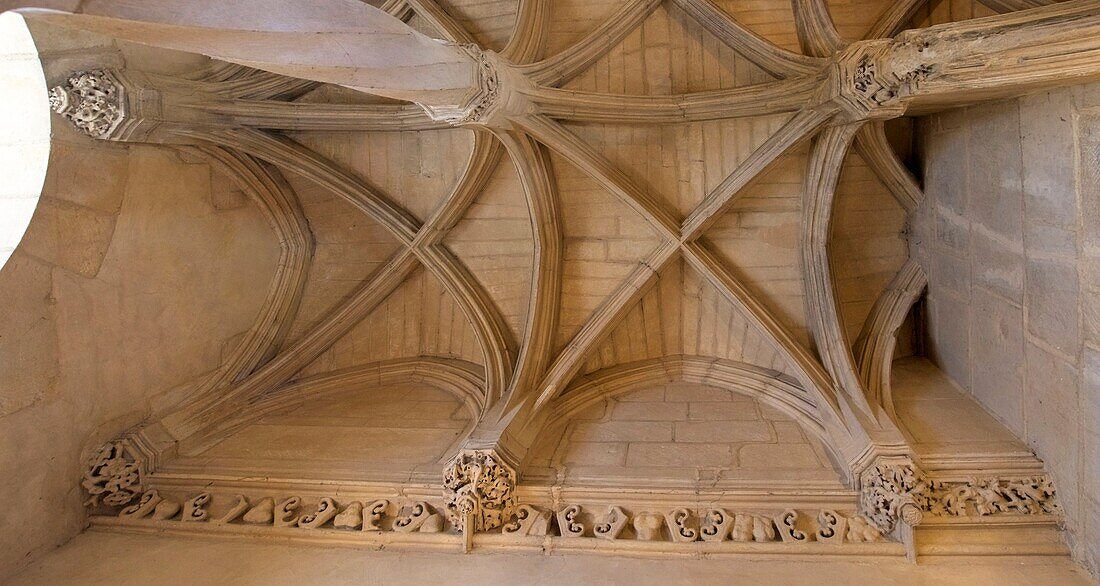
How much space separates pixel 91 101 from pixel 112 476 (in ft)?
10.5

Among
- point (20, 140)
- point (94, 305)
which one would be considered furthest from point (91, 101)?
point (94, 305)

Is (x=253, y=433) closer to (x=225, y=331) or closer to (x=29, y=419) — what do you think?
(x=225, y=331)

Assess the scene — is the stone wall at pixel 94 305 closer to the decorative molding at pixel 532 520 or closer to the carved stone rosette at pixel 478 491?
the decorative molding at pixel 532 520

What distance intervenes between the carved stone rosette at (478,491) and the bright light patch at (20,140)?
3.87 meters

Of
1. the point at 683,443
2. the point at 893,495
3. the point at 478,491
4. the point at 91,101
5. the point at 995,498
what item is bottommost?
the point at 478,491

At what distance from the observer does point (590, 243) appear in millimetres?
6680

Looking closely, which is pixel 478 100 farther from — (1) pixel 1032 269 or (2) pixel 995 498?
(2) pixel 995 498

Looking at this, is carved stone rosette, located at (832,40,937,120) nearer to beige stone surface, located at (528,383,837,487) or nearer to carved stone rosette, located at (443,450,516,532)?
beige stone surface, located at (528,383,837,487)

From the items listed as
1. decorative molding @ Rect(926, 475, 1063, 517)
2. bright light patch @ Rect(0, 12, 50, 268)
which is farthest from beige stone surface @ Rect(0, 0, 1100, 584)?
bright light patch @ Rect(0, 12, 50, 268)

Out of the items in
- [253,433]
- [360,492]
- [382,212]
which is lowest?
[360,492]

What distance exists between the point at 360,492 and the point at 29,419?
267 centimetres

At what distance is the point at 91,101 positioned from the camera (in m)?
4.73

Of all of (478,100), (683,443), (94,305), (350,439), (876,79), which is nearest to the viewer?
(478,100)

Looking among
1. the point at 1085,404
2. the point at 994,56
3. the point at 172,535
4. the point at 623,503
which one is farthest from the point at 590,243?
the point at 172,535
